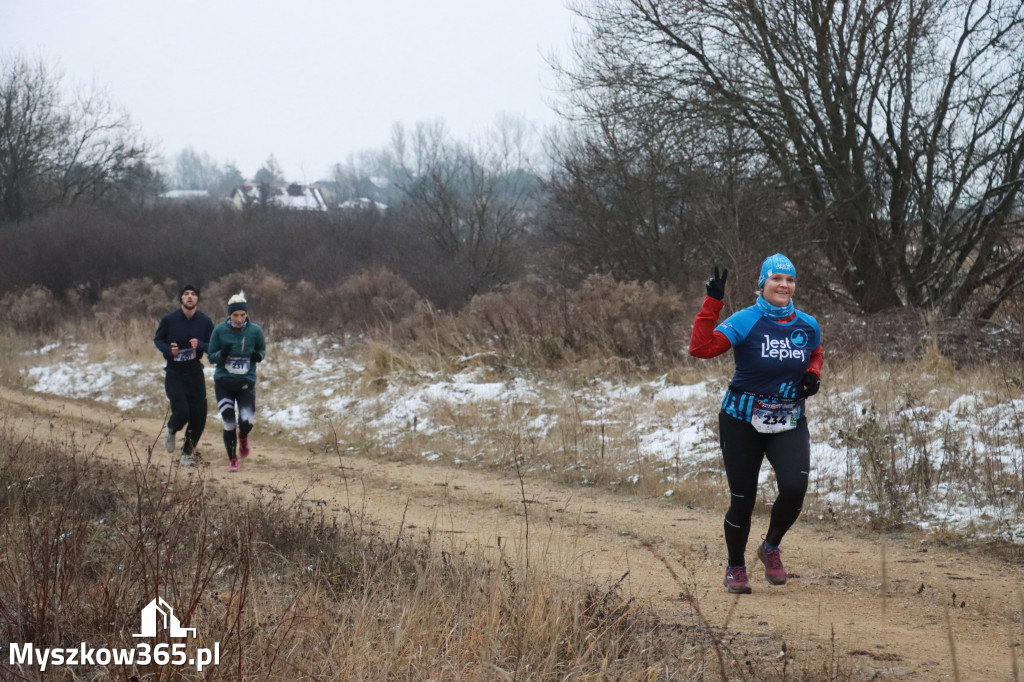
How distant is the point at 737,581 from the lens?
542 cm

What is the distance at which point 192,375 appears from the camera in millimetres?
10055

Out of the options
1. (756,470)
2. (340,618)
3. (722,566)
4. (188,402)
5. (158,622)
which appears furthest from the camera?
(188,402)

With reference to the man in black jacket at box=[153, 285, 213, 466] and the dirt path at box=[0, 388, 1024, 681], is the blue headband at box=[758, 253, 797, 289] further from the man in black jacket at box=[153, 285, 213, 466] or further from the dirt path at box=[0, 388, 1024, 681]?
the man in black jacket at box=[153, 285, 213, 466]

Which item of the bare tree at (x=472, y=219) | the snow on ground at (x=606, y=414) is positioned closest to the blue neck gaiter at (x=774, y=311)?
the snow on ground at (x=606, y=414)

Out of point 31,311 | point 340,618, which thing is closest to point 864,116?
point 340,618

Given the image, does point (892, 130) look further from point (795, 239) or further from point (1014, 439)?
point (1014, 439)

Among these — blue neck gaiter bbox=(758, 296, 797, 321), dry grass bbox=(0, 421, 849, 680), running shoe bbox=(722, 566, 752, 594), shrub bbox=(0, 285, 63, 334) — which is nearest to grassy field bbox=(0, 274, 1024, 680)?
dry grass bbox=(0, 421, 849, 680)

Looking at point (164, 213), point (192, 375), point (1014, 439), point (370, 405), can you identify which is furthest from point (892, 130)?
point (164, 213)

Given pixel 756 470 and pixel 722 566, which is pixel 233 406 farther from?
pixel 756 470

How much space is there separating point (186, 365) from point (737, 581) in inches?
275

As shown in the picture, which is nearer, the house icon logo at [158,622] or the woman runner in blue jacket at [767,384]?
the house icon logo at [158,622]

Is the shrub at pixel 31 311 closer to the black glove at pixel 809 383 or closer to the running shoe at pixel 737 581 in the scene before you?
the running shoe at pixel 737 581

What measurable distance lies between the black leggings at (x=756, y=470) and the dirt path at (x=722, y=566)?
0.30 m

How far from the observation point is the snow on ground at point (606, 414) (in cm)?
749
